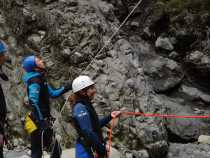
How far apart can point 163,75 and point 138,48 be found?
169 cm

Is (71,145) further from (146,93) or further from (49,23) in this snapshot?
(49,23)

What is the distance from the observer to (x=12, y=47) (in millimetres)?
10758

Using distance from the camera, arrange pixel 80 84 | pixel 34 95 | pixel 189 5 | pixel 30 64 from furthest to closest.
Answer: pixel 189 5, pixel 30 64, pixel 34 95, pixel 80 84

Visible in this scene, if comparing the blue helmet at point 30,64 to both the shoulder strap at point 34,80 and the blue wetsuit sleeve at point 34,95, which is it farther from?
the blue wetsuit sleeve at point 34,95

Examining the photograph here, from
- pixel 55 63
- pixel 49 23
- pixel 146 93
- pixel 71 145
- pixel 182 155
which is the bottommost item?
pixel 182 155

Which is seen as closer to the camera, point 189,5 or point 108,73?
point 108,73

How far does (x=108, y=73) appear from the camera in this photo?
10422 millimetres

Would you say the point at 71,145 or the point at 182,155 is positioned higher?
the point at 71,145

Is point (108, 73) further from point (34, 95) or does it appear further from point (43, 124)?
point (34, 95)

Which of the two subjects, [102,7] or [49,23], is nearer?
[49,23]

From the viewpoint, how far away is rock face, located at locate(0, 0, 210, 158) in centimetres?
975

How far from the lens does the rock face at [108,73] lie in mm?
9750

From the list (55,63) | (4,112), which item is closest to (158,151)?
(55,63)

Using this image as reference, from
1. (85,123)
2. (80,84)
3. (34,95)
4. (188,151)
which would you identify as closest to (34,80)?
(34,95)
